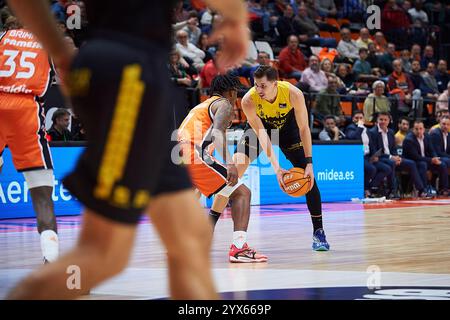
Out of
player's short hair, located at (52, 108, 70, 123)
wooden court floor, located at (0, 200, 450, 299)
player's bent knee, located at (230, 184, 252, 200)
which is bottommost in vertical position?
wooden court floor, located at (0, 200, 450, 299)

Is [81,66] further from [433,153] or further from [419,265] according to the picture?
[433,153]

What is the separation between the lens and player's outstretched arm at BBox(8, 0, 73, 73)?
112 inches

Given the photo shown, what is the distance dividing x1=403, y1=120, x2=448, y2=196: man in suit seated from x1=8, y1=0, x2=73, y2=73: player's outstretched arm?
15400mm

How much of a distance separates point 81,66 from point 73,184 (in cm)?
36

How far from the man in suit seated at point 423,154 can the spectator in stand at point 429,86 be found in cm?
310

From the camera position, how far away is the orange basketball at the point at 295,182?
805 centimetres

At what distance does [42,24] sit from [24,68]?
10.3 ft

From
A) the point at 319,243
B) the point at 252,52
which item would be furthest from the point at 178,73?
the point at 319,243

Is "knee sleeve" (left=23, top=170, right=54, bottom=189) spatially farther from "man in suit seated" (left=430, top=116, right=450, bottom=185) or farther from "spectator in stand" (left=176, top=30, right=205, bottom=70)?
"man in suit seated" (left=430, top=116, right=450, bottom=185)

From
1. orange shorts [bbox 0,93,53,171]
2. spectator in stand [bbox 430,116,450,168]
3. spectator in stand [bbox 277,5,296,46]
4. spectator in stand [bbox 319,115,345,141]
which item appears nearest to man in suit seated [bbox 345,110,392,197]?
spectator in stand [bbox 319,115,345,141]

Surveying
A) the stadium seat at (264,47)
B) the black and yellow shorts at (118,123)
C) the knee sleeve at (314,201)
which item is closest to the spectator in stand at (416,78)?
the stadium seat at (264,47)

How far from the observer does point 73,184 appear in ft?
8.57

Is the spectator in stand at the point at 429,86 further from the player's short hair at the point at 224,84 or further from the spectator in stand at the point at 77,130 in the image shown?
the player's short hair at the point at 224,84

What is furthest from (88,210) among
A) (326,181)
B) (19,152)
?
(326,181)
